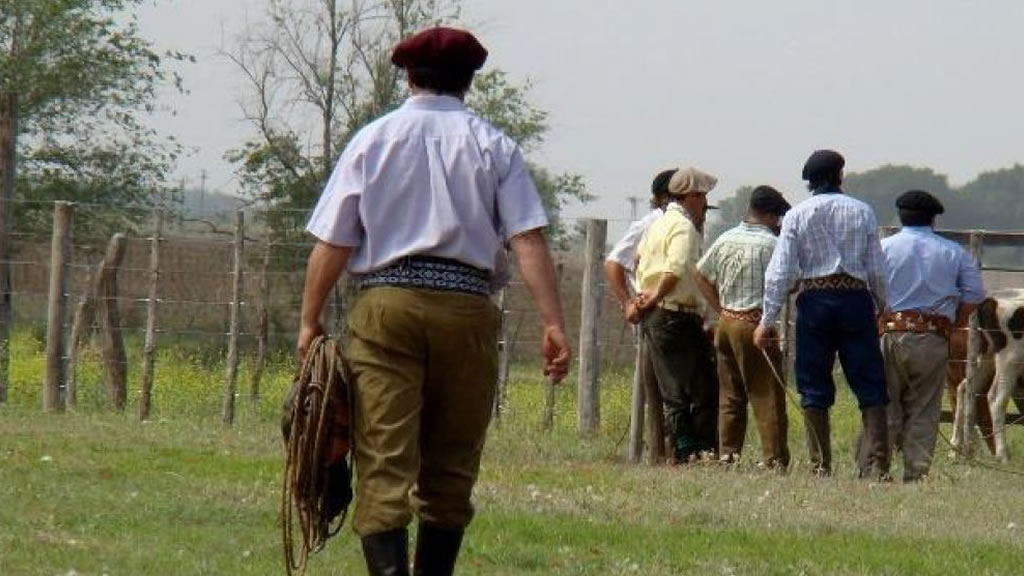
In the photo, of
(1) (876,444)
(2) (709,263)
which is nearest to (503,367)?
(2) (709,263)

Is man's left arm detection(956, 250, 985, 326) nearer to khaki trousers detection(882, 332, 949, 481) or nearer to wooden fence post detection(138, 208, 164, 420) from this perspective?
khaki trousers detection(882, 332, 949, 481)

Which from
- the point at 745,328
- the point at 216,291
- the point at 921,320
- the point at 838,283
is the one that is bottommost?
the point at 216,291

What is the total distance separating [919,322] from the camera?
43.4 ft

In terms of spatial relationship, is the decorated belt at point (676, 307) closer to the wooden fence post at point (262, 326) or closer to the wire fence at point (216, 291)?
the wire fence at point (216, 291)

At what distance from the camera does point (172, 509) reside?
32.2 ft

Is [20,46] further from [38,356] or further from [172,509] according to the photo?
[172,509]

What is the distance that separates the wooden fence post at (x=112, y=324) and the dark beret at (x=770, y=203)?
6.22 metres

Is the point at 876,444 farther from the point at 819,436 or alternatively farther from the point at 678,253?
the point at 678,253

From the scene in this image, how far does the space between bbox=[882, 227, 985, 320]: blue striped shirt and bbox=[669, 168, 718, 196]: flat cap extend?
1.17 metres

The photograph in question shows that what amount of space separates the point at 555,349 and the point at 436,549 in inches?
28.7

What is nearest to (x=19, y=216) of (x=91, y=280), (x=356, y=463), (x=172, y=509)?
(x=91, y=280)

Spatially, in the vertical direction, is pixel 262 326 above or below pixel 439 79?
below

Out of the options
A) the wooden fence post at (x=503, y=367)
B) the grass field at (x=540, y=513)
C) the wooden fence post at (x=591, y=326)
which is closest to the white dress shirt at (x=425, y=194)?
the grass field at (x=540, y=513)

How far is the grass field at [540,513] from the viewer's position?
8578 millimetres
